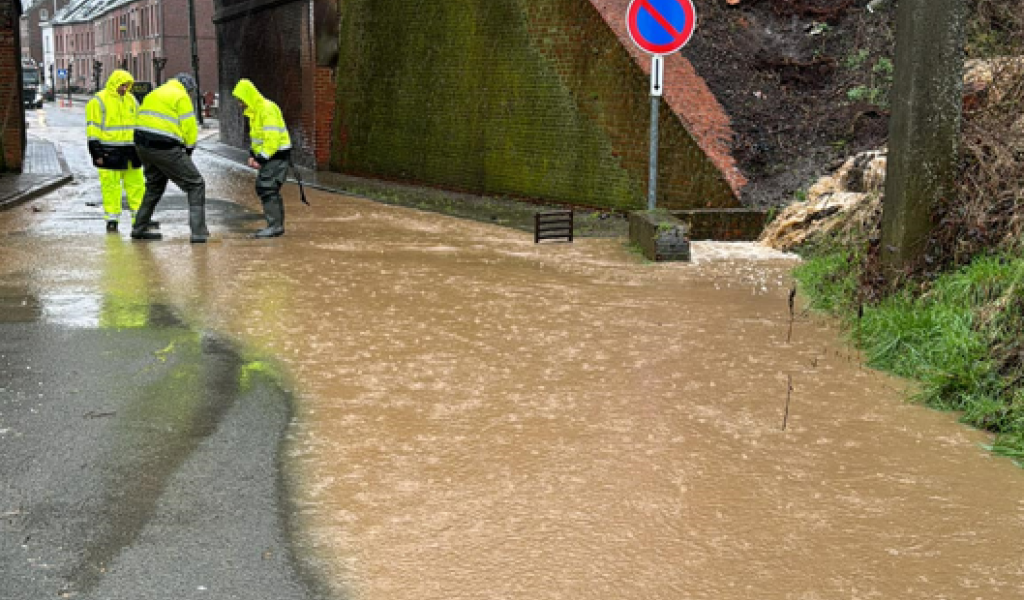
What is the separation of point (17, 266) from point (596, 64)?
23.4ft

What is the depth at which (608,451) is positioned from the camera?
4.86 metres

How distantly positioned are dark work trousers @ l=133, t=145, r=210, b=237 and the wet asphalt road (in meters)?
4.45

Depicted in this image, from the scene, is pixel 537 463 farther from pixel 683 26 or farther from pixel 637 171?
pixel 637 171

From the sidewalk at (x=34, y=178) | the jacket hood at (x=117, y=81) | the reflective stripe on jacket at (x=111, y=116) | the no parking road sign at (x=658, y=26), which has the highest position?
the no parking road sign at (x=658, y=26)

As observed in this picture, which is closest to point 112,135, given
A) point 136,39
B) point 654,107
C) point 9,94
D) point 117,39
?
point 654,107

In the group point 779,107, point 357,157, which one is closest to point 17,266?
point 779,107

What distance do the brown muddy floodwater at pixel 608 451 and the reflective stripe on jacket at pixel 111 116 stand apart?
3710mm

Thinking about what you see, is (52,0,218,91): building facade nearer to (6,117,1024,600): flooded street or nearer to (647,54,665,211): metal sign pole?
(647,54,665,211): metal sign pole

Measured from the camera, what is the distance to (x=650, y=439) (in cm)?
504

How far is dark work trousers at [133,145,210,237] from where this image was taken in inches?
451

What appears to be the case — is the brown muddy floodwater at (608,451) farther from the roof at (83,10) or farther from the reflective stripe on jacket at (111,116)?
the roof at (83,10)

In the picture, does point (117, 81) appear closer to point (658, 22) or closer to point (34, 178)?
point (658, 22)

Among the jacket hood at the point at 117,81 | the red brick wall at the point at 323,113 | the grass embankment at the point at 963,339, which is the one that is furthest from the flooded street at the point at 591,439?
the red brick wall at the point at 323,113

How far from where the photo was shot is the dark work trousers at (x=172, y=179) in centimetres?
1145
